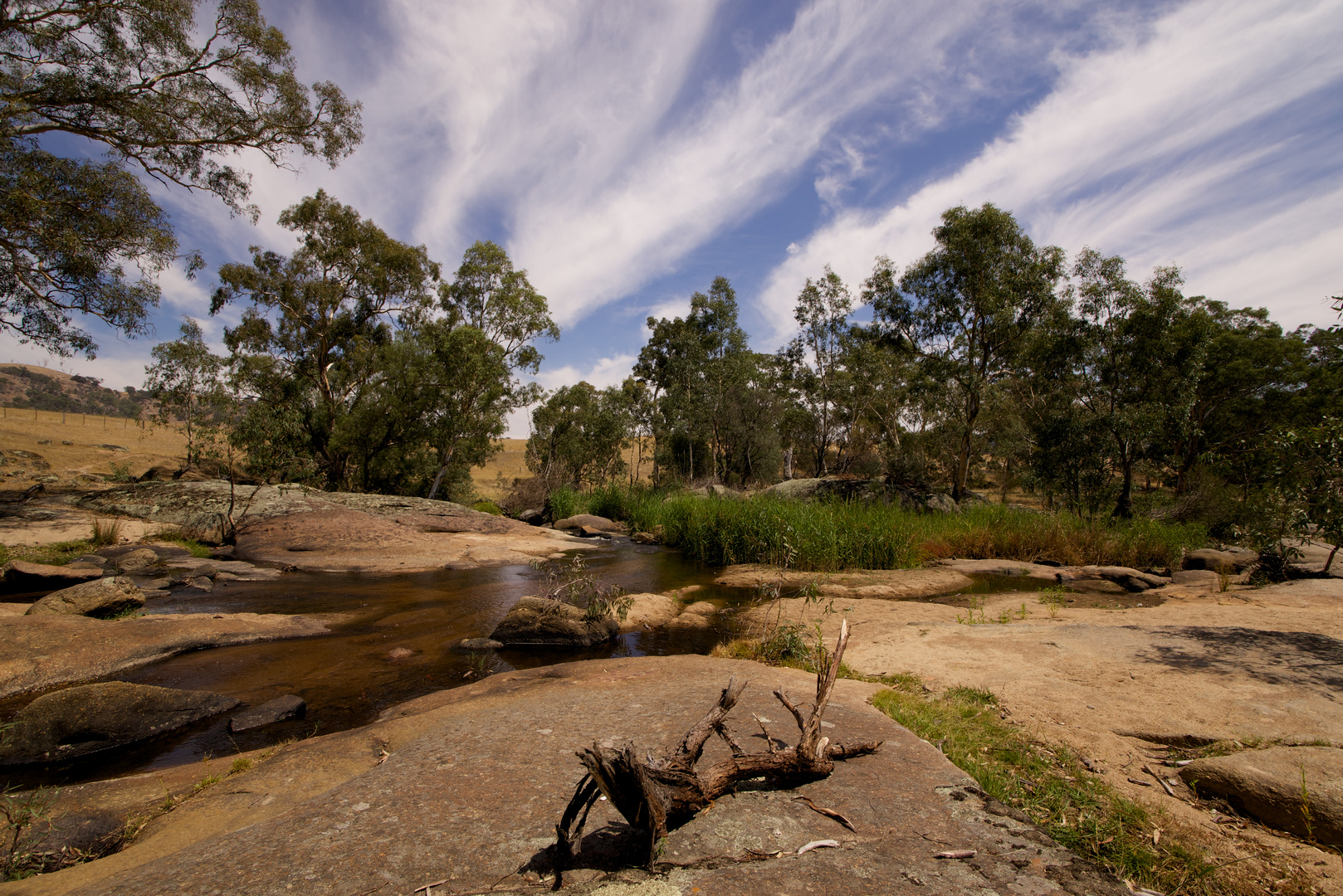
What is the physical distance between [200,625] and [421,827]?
7231 mm

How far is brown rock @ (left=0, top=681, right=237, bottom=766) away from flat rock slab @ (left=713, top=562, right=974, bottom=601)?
309 inches

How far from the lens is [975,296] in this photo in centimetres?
1991

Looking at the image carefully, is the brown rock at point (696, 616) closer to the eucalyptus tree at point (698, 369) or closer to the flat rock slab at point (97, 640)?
the flat rock slab at point (97, 640)

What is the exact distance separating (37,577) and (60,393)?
130977 mm

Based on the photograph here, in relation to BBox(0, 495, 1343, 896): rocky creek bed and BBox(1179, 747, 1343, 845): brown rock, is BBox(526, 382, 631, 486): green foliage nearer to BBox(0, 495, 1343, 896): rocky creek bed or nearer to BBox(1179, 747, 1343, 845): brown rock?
BBox(0, 495, 1343, 896): rocky creek bed

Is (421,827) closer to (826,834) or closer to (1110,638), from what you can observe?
(826,834)

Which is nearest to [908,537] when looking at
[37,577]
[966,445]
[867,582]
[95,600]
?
[867,582]

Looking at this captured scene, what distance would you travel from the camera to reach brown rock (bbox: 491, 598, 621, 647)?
773 centimetres

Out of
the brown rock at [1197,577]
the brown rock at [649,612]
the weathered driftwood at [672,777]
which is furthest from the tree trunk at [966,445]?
the weathered driftwood at [672,777]

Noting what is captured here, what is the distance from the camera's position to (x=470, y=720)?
3965 millimetres

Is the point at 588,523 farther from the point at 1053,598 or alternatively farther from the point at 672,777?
the point at 672,777

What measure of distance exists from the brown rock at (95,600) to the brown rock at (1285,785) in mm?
11724

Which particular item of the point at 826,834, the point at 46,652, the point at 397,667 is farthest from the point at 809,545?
the point at 46,652

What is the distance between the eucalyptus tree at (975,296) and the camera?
19.2 m
